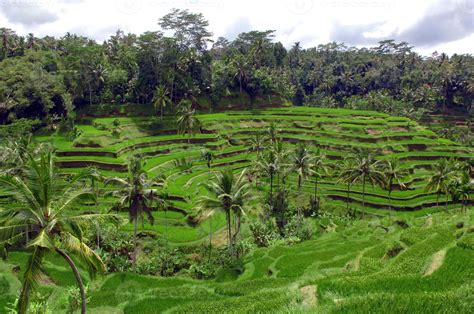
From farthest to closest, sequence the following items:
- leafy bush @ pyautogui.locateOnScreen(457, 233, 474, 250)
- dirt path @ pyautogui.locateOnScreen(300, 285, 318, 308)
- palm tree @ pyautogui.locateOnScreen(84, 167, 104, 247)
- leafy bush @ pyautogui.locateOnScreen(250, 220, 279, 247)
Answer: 1. leafy bush @ pyautogui.locateOnScreen(250, 220, 279, 247)
2. leafy bush @ pyautogui.locateOnScreen(457, 233, 474, 250)
3. palm tree @ pyautogui.locateOnScreen(84, 167, 104, 247)
4. dirt path @ pyautogui.locateOnScreen(300, 285, 318, 308)

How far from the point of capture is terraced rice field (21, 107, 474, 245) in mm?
47547

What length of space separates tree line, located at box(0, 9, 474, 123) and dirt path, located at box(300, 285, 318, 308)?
185 feet

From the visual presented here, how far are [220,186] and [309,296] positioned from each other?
16.8 metres

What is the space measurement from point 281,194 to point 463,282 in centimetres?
3478

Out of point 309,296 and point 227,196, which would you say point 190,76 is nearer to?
point 227,196

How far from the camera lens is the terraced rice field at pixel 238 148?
156 feet

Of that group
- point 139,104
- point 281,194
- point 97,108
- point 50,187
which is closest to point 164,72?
point 139,104

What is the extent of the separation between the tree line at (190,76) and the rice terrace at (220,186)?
0.46 metres

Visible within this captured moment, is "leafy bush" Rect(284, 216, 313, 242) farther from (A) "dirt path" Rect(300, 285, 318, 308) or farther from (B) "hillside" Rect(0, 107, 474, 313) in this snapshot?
(A) "dirt path" Rect(300, 285, 318, 308)

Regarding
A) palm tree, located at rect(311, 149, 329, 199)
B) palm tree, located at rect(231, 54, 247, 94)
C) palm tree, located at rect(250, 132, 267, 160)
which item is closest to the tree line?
palm tree, located at rect(231, 54, 247, 94)

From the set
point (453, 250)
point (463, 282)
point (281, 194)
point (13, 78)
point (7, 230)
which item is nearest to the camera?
point (7, 230)

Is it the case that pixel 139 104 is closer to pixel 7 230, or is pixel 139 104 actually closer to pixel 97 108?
pixel 97 108

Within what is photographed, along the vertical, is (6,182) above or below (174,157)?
above

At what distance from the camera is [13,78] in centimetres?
6569
